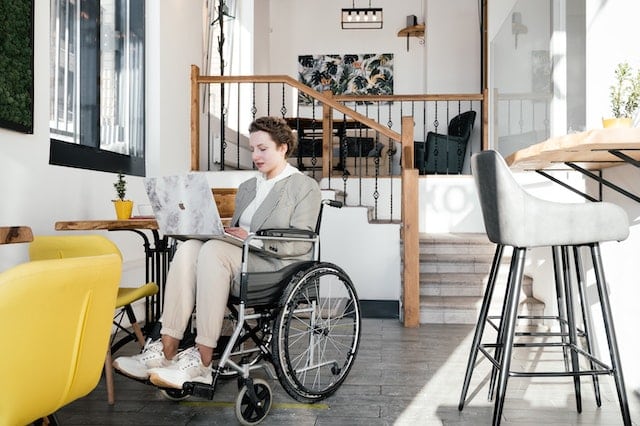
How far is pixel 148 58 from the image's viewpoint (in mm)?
4383

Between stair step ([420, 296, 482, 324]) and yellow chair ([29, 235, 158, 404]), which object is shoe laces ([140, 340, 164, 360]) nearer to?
yellow chair ([29, 235, 158, 404])

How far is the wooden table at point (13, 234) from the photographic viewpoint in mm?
1428

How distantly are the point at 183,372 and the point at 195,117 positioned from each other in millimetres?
3538

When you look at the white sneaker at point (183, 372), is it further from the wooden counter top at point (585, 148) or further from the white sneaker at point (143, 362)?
the wooden counter top at point (585, 148)

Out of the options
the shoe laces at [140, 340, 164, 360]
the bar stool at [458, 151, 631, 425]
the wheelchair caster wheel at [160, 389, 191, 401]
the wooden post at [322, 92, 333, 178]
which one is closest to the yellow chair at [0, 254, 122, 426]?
the shoe laces at [140, 340, 164, 360]

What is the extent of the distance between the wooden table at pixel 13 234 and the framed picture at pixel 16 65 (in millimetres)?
1276

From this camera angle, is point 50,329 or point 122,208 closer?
point 50,329

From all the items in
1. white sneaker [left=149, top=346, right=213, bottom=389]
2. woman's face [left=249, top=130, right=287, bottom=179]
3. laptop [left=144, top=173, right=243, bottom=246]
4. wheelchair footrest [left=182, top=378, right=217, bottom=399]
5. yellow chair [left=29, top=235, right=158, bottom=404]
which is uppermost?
woman's face [left=249, top=130, right=287, bottom=179]

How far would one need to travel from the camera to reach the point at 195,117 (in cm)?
520

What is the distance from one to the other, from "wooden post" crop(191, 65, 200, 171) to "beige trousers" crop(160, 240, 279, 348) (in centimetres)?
311

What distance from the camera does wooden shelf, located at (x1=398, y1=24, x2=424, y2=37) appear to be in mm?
8844

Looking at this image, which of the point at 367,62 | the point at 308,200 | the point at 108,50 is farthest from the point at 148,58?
the point at 367,62

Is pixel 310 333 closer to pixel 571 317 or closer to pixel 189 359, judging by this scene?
pixel 189 359

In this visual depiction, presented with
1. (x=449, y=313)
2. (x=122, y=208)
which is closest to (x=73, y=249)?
(x=122, y=208)
